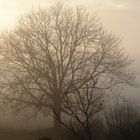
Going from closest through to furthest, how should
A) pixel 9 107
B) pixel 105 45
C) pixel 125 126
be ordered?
pixel 125 126, pixel 9 107, pixel 105 45

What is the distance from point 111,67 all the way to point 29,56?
6339 mm

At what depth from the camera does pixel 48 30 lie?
3172 centimetres

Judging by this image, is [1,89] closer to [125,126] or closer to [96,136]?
[96,136]

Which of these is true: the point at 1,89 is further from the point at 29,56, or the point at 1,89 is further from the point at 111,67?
the point at 111,67

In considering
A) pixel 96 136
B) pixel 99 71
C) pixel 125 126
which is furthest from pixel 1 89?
pixel 125 126

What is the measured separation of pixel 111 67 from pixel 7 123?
8969 millimetres

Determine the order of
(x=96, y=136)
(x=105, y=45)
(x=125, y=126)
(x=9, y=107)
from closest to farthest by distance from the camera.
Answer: (x=125, y=126) < (x=96, y=136) < (x=9, y=107) < (x=105, y=45)

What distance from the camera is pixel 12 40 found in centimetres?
3159

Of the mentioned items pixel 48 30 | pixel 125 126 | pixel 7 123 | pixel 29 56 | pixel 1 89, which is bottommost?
pixel 125 126

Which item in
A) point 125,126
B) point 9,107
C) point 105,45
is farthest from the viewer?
point 105,45

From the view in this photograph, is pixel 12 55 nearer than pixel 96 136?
No

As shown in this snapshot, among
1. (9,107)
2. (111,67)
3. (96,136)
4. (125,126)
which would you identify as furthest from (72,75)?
(125,126)

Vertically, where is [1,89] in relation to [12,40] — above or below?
below

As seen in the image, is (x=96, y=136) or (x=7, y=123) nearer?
(x=96, y=136)
